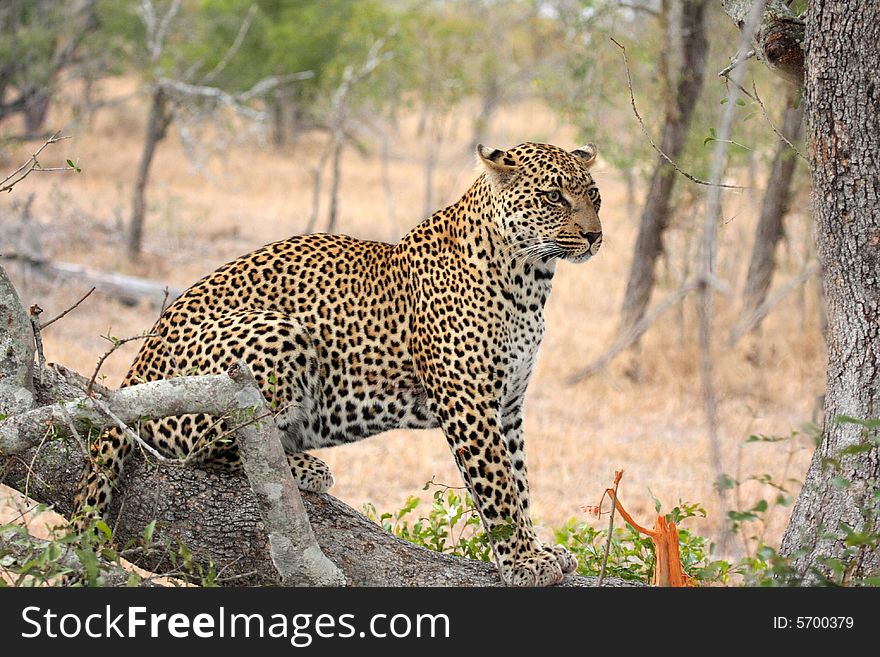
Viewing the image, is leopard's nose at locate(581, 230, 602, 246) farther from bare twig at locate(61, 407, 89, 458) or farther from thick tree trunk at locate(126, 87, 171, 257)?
thick tree trunk at locate(126, 87, 171, 257)

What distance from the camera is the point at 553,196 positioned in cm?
520

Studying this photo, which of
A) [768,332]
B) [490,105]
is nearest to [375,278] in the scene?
[768,332]

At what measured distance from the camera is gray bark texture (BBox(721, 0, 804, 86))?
4566 millimetres

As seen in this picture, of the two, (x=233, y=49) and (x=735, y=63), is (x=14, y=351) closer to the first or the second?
(x=735, y=63)

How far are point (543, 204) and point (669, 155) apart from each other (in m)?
6.36

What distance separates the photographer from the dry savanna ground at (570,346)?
905 cm

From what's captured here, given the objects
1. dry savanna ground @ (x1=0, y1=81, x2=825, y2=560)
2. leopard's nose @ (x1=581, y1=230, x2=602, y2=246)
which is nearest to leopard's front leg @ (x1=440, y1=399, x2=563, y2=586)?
dry savanna ground @ (x1=0, y1=81, x2=825, y2=560)

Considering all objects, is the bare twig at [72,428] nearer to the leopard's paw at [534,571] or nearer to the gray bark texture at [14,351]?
the gray bark texture at [14,351]

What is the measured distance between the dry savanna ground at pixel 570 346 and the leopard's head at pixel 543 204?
71cm

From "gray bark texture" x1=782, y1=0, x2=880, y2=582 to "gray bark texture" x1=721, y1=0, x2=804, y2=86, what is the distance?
0.22m

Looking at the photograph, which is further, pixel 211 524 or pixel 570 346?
pixel 570 346

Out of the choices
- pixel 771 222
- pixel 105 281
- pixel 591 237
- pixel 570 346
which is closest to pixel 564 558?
pixel 591 237

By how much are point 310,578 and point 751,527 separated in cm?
470
